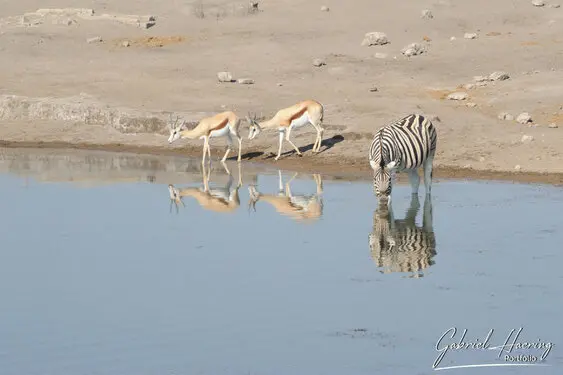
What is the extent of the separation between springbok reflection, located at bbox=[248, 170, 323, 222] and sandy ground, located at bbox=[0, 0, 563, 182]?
9.32 ft

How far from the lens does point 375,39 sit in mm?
34906

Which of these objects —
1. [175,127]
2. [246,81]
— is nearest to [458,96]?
[246,81]

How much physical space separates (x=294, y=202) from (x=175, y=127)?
7166 mm

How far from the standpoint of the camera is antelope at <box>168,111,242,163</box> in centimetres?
2592

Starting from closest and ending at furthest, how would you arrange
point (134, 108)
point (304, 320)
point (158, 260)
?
point (304, 320) → point (158, 260) → point (134, 108)

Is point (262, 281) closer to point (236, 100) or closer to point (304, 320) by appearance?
point (304, 320)

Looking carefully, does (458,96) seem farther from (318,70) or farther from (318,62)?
(318,62)

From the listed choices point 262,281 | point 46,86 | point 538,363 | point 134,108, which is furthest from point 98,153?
point 538,363

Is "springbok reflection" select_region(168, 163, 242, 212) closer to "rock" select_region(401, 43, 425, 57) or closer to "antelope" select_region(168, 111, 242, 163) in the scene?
"antelope" select_region(168, 111, 242, 163)

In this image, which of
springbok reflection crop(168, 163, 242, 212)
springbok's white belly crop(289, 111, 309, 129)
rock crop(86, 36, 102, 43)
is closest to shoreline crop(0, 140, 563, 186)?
springbok's white belly crop(289, 111, 309, 129)

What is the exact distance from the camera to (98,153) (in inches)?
1101

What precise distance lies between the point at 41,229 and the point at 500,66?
16.6m
